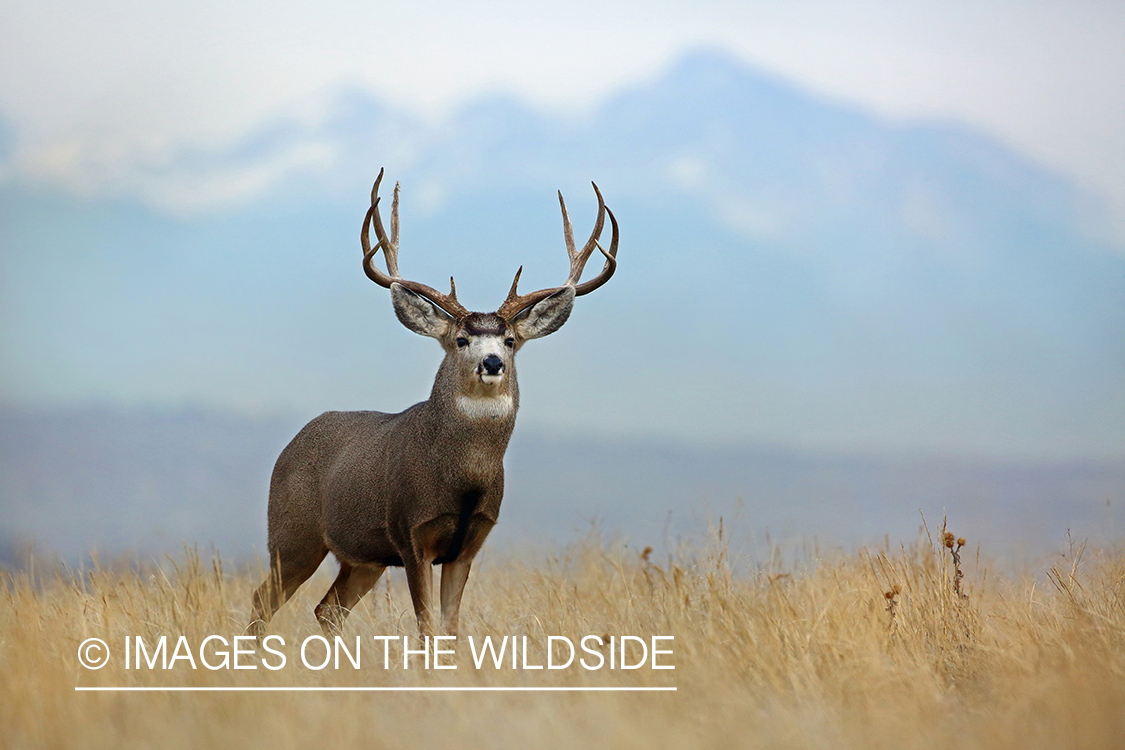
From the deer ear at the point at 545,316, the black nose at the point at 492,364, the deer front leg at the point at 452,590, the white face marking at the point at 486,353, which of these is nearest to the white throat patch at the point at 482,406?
the white face marking at the point at 486,353

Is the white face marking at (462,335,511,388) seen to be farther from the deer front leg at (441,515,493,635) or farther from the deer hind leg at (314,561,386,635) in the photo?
the deer hind leg at (314,561,386,635)

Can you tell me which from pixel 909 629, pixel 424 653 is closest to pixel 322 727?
pixel 424 653

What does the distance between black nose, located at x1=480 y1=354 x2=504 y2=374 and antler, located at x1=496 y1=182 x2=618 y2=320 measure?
20.7 inches

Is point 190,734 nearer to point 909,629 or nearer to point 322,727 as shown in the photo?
point 322,727

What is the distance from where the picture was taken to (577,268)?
809cm

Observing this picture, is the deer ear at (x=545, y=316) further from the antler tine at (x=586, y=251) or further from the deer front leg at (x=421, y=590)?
the deer front leg at (x=421, y=590)

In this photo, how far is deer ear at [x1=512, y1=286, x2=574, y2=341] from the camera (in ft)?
24.1

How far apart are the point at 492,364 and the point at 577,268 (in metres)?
1.56

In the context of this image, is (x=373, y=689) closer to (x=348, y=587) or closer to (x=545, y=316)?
(x=545, y=316)

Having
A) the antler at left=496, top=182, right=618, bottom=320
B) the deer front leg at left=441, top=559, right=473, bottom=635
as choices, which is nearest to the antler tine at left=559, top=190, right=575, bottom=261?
the antler at left=496, top=182, right=618, bottom=320

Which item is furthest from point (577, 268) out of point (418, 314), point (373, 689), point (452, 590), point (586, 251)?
point (373, 689)

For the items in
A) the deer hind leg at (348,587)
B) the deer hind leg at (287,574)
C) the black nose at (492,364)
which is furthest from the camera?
the deer hind leg at (348,587)

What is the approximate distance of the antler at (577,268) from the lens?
7.34 metres

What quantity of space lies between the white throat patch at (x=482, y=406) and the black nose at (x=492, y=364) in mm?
Answer: 303
